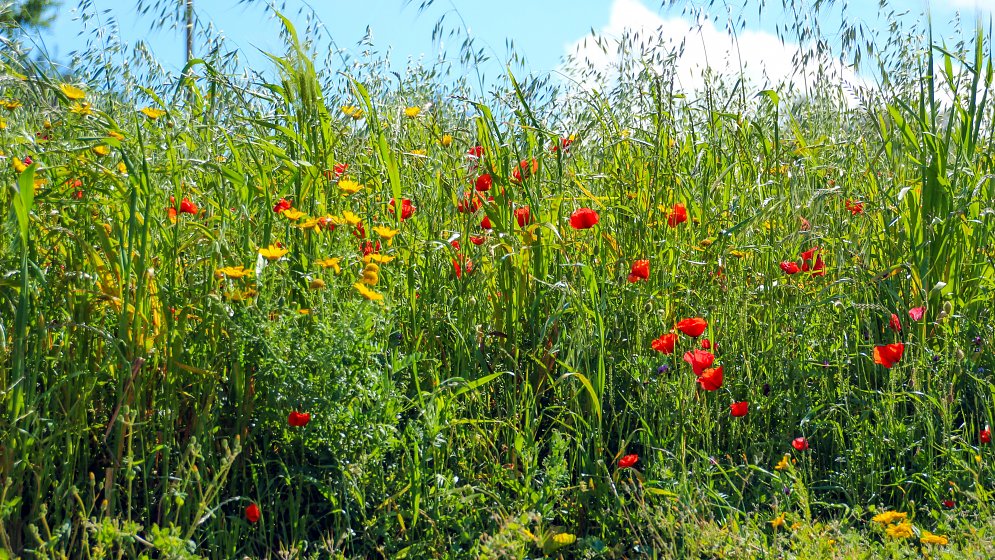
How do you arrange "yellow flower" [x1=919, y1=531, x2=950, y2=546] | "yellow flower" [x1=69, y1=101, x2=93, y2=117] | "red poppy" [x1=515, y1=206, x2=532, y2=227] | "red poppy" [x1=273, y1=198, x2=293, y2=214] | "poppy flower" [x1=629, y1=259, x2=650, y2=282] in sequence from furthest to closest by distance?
"red poppy" [x1=515, y1=206, x2=532, y2=227] → "poppy flower" [x1=629, y1=259, x2=650, y2=282] → "red poppy" [x1=273, y1=198, x2=293, y2=214] → "yellow flower" [x1=69, y1=101, x2=93, y2=117] → "yellow flower" [x1=919, y1=531, x2=950, y2=546]

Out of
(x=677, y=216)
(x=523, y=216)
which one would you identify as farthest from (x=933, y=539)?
(x=523, y=216)

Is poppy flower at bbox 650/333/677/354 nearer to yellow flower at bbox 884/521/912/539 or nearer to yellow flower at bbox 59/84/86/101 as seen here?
yellow flower at bbox 884/521/912/539

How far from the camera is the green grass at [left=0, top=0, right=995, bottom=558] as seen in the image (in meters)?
1.68

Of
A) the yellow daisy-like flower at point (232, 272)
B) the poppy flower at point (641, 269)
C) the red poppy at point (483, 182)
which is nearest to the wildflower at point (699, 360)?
the poppy flower at point (641, 269)

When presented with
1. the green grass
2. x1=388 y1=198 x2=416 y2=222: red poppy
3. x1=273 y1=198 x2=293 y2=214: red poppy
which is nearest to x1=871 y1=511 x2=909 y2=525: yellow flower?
the green grass

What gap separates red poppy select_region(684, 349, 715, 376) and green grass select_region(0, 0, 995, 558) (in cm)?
12

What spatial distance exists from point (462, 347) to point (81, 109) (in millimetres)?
937

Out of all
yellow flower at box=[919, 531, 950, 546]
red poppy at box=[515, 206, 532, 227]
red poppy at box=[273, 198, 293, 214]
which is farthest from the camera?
red poppy at box=[515, 206, 532, 227]

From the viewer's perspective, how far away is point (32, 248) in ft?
5.78

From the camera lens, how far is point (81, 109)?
1.82 meters

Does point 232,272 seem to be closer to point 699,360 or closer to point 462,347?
point 462,347

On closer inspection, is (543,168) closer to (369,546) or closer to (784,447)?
(784,447)

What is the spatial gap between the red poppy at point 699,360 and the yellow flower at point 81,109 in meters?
1.27

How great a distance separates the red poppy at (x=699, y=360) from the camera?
1.78 metres
